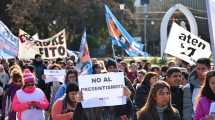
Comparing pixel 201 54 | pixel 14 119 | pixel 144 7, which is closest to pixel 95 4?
pixel 144 7

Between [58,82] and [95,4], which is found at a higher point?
[95,4]

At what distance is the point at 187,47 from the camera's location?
53.8 feet

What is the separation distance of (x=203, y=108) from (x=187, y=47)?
30.5ft

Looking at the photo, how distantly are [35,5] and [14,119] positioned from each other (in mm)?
47597

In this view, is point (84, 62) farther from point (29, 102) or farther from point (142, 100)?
point (142, 100)

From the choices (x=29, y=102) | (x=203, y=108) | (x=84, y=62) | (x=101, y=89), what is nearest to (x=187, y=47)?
(x=84, y=62)

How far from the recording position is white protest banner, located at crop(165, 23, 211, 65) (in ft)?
52.6

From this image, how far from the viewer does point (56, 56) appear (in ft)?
69.7

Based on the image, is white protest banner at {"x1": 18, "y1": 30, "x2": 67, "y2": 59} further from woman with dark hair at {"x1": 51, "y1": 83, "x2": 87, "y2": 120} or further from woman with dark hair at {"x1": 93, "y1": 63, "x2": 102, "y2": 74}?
woman with dark hair at {"x1": 51, "y1": 83, "x2": 87, "y2": 120}

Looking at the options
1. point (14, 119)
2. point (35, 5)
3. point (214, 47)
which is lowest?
point (14, 119)

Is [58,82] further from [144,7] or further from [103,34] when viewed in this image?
[144,7]

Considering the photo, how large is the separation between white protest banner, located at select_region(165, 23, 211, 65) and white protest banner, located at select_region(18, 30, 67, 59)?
5.60 meters

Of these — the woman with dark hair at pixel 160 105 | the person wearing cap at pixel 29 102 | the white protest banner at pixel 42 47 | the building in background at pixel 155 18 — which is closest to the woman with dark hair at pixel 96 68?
the person wearing cap at pixel 29 102

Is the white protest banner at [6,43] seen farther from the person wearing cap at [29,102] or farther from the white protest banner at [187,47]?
the person wearing cap at [29,102]
